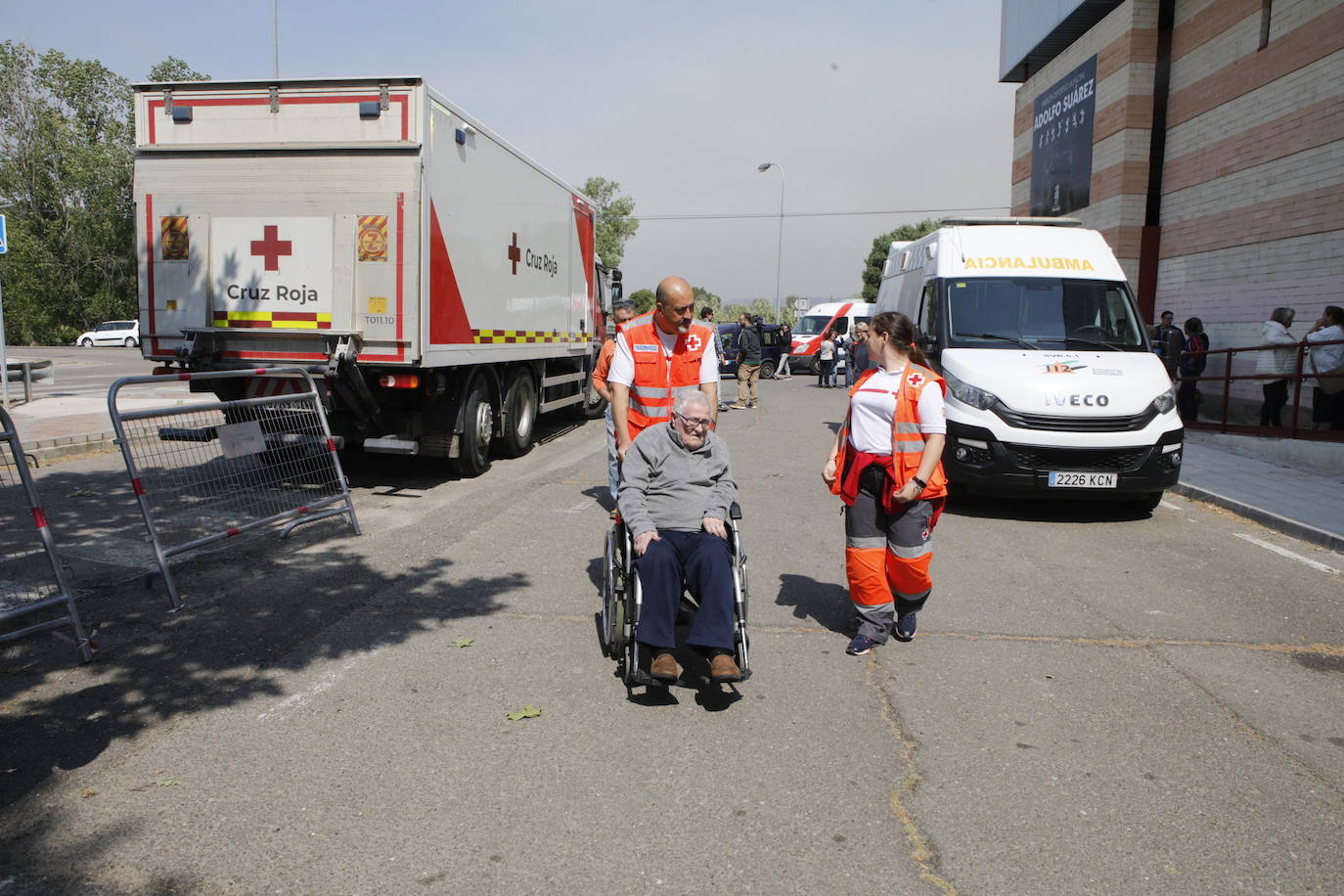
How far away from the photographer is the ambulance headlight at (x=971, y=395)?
7719 millimetres

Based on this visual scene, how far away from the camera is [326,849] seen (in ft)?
9.39

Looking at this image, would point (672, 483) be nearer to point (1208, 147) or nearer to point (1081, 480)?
point (1081, 480)

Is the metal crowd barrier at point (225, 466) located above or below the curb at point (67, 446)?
above

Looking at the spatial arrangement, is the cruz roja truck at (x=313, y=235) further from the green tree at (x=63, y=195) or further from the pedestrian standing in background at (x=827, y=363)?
the green tree at (x=63, y=195)

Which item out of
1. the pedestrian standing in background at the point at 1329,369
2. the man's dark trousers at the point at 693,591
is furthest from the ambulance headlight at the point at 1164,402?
the man's dark trousers at the point at 693,591

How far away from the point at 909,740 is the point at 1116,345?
20.1 ft

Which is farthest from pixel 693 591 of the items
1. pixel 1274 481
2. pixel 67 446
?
pixel 67 446

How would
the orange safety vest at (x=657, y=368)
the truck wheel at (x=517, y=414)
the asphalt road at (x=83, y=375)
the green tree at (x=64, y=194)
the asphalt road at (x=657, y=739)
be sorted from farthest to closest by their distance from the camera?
the green tree at (x=64, y=194)
the asphalt road at (x=83, y=375)
the truck wheel at (x=517, y=414)
the orange safety vest at (x=657, y=368)
the asphalt road at (x=657, y=739)

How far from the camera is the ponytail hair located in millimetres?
4742

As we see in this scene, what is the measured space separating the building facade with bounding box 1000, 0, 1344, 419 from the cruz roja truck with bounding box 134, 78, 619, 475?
13.5m

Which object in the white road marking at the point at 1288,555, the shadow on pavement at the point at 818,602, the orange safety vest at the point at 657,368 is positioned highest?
the orange safety vest at the point at 657,368

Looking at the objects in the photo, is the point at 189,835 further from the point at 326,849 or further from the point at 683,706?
the point at 683,706

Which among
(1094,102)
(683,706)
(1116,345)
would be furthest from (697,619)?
(1094,102)

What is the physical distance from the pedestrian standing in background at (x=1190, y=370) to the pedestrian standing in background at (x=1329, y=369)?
2.62 metres
